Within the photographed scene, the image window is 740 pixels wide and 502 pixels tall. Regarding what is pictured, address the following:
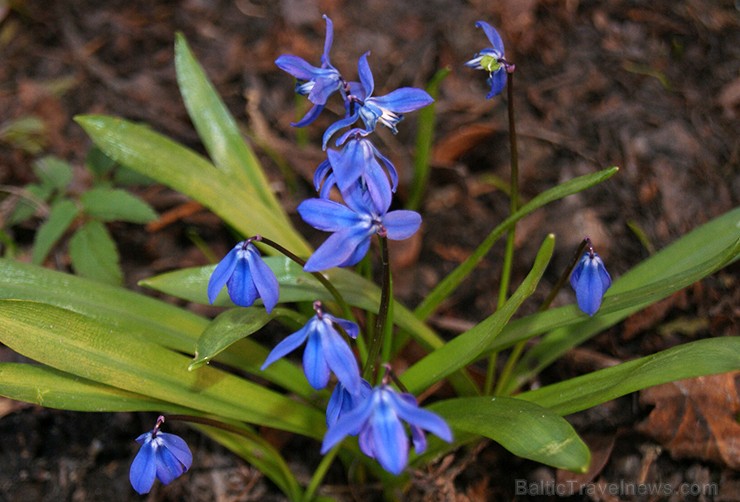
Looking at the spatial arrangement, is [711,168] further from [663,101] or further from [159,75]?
[159,75]

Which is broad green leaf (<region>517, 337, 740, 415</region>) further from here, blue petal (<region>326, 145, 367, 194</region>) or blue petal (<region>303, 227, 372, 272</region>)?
blue petal (<region>326, 145, 367, 194</region>)

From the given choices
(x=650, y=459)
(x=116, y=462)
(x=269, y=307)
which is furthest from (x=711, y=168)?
(x=116, y=462)

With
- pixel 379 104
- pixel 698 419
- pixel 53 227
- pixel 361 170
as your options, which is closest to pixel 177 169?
pixel 53 227

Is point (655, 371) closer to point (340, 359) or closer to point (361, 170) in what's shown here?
point (340, 359)

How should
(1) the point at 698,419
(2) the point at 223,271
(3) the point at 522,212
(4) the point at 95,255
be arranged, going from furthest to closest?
(4) the point at 95,255
(1) the point at 698,419
(3) the point at 522,212
(2) the point at 223,271

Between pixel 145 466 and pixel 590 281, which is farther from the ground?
pixel 590 281

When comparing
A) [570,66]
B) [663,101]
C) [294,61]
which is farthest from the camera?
[570,66]

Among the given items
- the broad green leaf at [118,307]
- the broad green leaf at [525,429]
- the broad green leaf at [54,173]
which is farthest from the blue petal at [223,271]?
the broad green leaf at [54,173]
